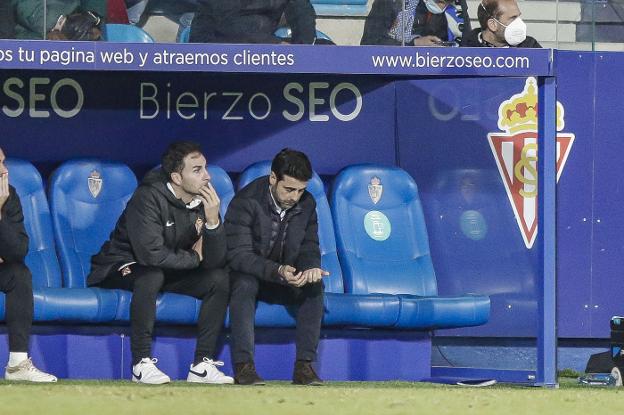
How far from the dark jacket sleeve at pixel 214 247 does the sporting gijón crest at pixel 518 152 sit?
221 centimetres

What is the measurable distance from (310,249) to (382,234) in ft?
3.65

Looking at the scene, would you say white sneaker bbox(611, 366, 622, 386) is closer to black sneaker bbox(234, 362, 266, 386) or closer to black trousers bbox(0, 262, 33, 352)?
black sneaker bbox(234, 362, 266, 386)

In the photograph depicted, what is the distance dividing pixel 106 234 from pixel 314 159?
1448 millimetres

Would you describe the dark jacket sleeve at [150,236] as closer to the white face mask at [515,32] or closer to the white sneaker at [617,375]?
the white face mask at [515,32]

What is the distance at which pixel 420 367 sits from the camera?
9.55 metres

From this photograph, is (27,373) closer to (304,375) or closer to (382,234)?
(304,375)

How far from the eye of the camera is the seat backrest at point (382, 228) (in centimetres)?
990

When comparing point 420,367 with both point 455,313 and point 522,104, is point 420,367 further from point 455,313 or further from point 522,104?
point 522,104

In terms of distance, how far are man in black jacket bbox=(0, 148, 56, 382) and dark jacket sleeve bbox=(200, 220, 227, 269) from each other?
934 millimetres

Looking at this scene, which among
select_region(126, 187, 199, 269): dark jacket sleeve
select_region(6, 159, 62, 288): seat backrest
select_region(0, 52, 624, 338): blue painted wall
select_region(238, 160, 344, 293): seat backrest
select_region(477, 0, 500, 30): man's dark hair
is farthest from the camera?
select_region(0, 52, 624, 338): blue painted wall

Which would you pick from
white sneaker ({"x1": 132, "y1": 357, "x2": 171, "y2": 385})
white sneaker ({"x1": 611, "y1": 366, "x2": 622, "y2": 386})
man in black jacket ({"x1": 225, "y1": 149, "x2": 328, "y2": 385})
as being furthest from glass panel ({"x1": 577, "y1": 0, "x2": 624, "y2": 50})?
white sneaker ({"x1": 132, "y1": 357, "x2": 171, "y2": 385})

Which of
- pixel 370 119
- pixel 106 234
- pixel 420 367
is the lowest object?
pixel 420 367

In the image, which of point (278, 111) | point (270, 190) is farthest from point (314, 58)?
point (278, 111)

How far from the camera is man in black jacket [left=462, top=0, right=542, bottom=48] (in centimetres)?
945
